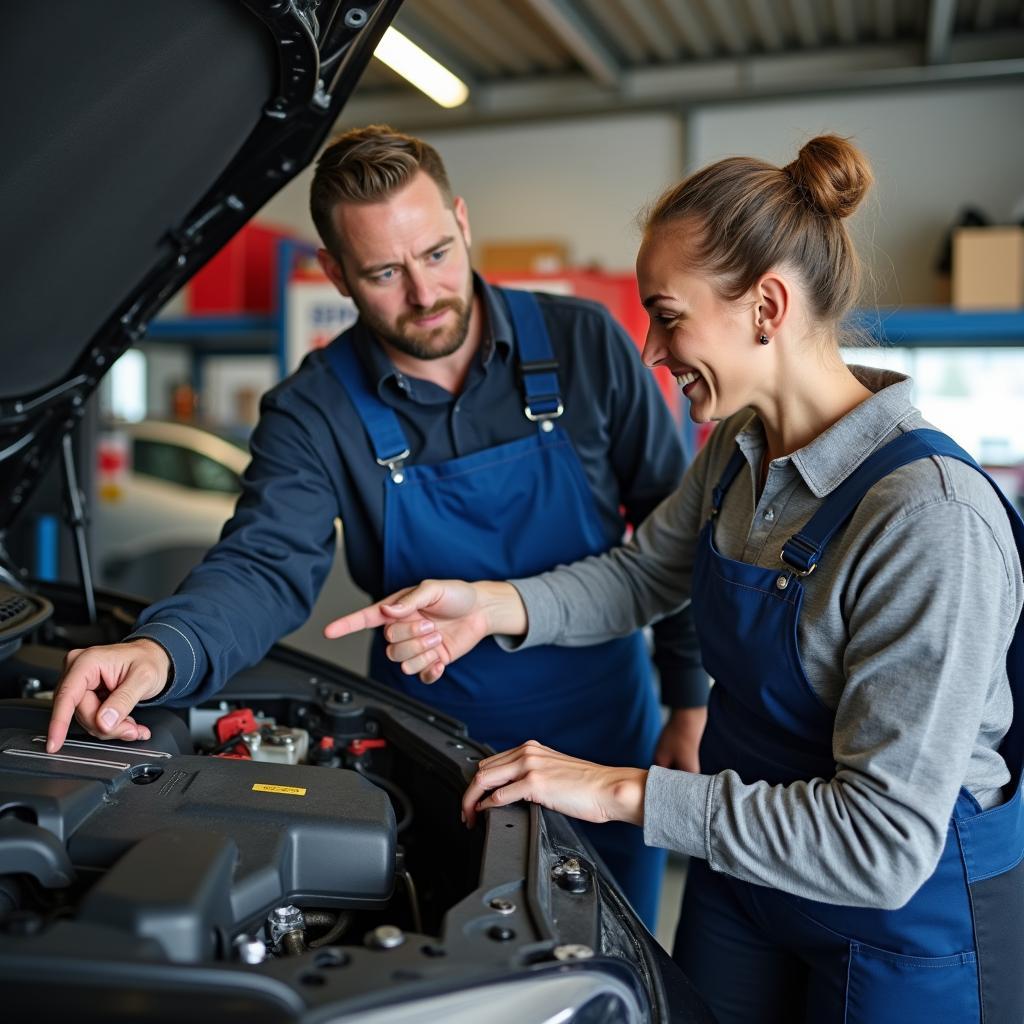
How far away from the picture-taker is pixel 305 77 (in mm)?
1277

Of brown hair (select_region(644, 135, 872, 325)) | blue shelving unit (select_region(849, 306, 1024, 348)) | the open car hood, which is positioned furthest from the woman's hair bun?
blue shelving unit (select_region(849, 306, 1024, 348))

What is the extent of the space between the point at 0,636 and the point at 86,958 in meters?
0.64

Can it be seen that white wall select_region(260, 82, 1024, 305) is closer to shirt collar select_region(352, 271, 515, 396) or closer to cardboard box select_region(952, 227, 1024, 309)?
cardboard box select_region(952, 227, 1024, 309)

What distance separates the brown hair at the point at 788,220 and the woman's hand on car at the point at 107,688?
738 mm

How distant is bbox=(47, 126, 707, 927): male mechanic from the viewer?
1.54m

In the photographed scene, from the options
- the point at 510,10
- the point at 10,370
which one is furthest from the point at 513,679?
the point at 510,10

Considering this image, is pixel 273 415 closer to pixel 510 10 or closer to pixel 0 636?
pixel 0 636

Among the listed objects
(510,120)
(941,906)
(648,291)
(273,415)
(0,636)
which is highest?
(510,120)

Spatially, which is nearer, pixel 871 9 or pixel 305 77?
pixel 305 77

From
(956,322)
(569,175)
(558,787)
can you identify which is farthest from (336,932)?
(569,175)

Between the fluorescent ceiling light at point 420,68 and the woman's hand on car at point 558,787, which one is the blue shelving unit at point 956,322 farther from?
the woman's hand on car at point 558,787

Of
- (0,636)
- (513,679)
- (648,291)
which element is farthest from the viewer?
(513,679)

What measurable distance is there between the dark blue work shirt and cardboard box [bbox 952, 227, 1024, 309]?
3.50m

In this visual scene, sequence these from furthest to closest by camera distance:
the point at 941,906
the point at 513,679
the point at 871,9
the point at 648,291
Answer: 1. the point at 871,9
2. the point at 513,679
3. the point at 648,291
4. the point at 941,906
